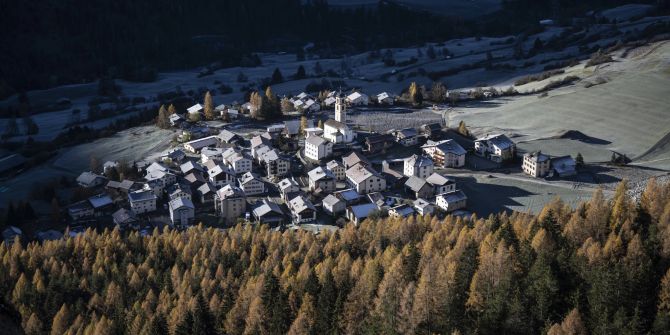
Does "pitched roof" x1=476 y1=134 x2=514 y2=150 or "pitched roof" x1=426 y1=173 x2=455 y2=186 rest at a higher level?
"pitched roof" x1=476 y1=134 x2=514 y2=150

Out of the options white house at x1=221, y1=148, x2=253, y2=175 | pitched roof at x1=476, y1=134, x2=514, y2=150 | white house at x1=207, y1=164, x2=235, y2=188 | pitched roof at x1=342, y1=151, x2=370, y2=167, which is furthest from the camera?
pitched roof at x1=476, y1=134, x2=514, y2=150

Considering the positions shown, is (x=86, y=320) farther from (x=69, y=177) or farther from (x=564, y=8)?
(x=564, y=8)

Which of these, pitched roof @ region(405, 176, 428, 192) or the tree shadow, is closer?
the tree shadow

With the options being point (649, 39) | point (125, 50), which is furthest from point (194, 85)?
point (649, 39)

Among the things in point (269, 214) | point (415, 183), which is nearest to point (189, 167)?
point (269, 214)

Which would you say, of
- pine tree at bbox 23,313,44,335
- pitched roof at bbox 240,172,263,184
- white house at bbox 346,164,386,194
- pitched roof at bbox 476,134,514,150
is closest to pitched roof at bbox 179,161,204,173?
pitched roof at bbox 240,172,263,184

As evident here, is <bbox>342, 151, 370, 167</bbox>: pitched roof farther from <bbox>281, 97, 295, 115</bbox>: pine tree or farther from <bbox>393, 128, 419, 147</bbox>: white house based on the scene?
<bbox>281, 97, 295, 115</bbox>: pine tree
